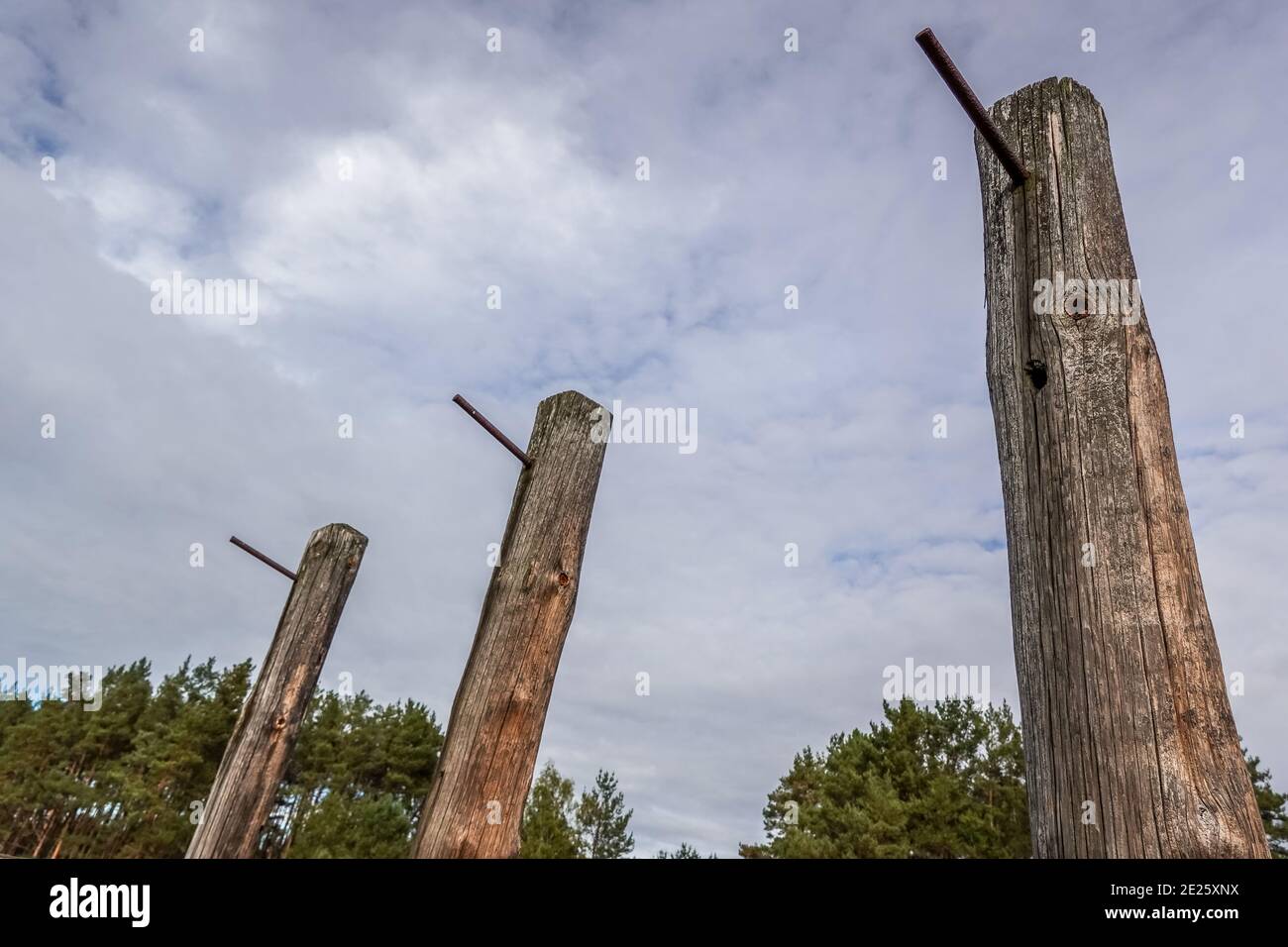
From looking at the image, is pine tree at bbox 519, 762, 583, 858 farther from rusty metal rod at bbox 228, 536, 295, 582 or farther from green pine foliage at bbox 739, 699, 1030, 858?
rusty metal rod at bbox 228, 536, 295, 582

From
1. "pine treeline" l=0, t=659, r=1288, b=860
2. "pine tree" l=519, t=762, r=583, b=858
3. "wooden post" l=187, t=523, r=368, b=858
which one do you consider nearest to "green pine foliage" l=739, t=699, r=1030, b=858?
"pine treeline" l=0, t=659, r=1288, b=860

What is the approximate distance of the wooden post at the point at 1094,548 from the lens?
1.12m

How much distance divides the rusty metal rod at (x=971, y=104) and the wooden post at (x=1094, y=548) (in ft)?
0.12

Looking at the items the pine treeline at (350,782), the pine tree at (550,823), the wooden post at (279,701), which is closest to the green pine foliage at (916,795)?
the pine treeline at (350,782)

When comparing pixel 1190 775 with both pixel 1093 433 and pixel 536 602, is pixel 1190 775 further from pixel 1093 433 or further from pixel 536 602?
pixel 536 602

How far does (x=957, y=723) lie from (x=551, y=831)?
19.5m

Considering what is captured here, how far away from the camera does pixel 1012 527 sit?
4.55 ft

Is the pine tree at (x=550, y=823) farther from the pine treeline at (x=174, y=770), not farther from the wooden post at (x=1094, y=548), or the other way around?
the wooden post at (x=1094, y=548)

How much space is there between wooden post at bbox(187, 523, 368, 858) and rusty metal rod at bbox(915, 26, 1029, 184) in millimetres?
3551

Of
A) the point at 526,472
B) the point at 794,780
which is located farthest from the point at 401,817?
the point at 526,472

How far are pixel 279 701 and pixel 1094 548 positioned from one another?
3.71 metres

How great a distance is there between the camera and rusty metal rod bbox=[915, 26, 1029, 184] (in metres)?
1.43
